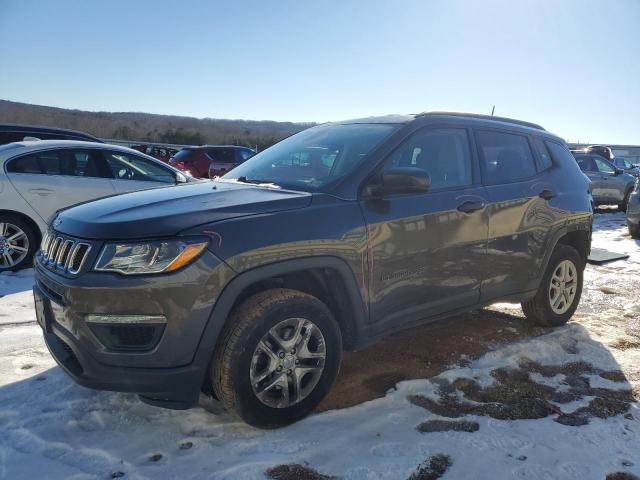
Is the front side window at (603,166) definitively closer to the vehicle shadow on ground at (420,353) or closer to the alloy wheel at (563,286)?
the alloy wheel at (563,286)

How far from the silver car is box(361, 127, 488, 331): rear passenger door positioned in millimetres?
3664

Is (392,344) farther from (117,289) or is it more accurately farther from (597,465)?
(117,289)

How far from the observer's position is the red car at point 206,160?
15.2 m

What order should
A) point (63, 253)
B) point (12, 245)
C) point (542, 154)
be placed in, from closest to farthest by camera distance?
1. point (63, 253)
2. point (542, 154)
3. point (12, 245)

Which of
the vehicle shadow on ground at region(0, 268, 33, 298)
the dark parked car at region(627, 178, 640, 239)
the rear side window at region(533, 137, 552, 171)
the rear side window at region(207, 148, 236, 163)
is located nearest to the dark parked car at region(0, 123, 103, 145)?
the vehicle shadow on ground at region(0, 268, 33, 298)

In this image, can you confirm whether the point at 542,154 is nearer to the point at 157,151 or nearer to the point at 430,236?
the point at 430,236

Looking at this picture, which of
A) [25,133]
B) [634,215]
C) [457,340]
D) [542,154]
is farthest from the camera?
[634,215]

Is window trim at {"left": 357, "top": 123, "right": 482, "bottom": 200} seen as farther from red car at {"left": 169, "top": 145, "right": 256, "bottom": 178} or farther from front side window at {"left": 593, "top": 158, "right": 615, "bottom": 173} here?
front side window at {"left": 593, "top": 158, "right": 615, "bottom": 173}

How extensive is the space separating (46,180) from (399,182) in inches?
209

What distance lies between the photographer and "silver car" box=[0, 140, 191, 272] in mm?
6324

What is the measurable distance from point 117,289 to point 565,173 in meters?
4.00

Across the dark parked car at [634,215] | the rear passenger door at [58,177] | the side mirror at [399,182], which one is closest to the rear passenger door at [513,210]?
the side mirror at [399,182]

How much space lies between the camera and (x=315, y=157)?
3.64m

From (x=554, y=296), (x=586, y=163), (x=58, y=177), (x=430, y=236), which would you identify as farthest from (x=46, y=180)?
(x=586, y=163)
